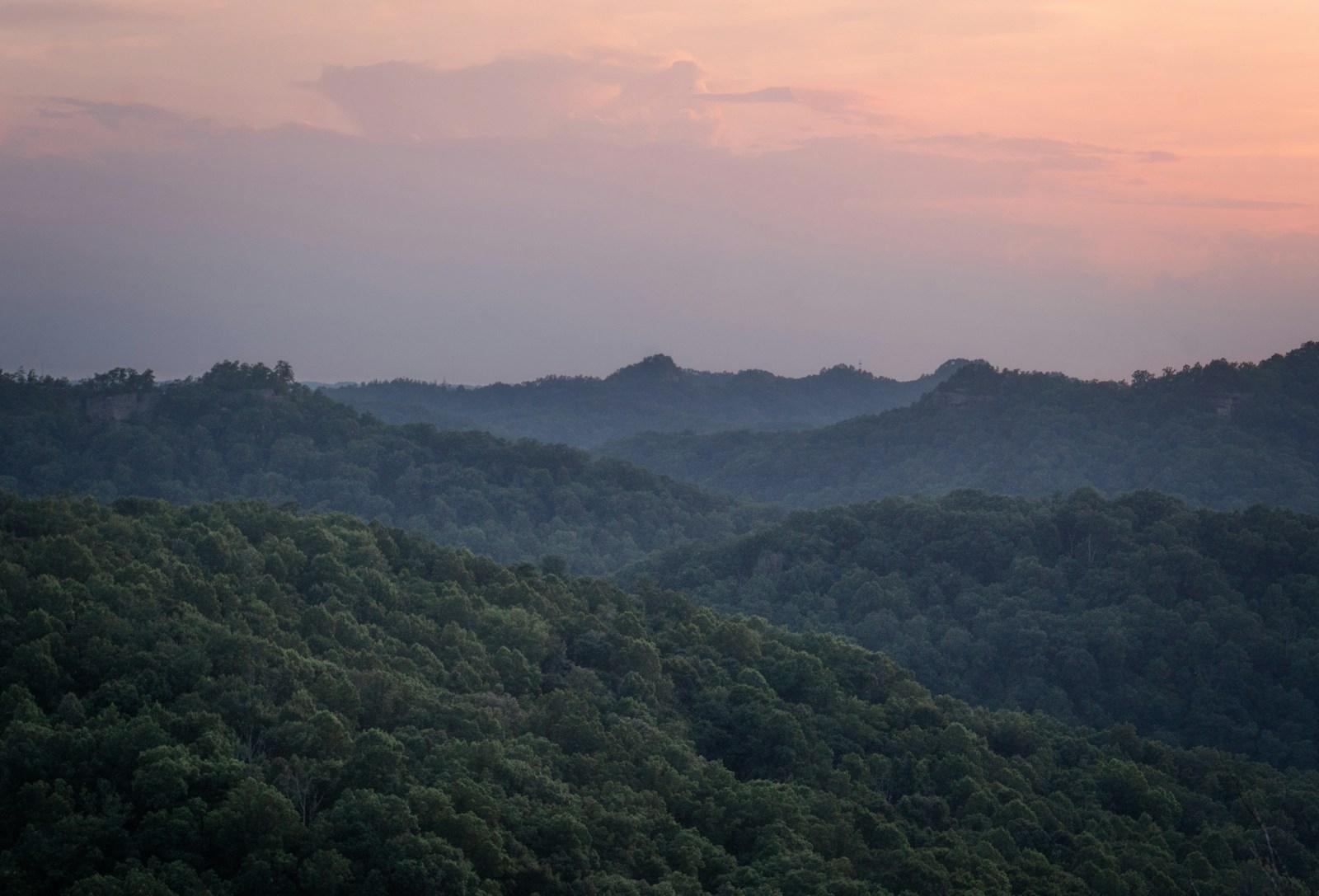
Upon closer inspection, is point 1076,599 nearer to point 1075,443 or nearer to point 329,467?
point 329,467

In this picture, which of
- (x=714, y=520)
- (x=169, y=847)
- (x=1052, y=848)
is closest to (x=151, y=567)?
(x=169, y=847)

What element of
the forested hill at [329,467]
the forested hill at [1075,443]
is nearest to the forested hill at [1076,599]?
the forested hill at [329,467]

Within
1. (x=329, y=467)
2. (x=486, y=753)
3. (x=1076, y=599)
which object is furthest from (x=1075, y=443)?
(x=486, y=753)

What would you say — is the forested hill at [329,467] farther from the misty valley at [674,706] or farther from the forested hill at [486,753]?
the forested hill at [486,753]

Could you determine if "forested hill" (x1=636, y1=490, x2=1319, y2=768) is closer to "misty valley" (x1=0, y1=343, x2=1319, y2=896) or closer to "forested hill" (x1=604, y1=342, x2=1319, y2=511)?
"misty valley" (x1=0, y1=343, x2=1319, y2=896)

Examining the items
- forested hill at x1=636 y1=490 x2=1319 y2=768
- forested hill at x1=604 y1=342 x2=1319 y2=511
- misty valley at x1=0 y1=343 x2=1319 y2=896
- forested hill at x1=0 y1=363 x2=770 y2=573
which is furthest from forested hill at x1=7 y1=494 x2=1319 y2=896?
forested hill at x1=604 y1=342 x2=1319 y2=511
